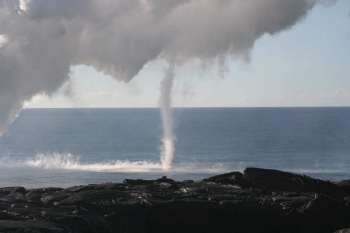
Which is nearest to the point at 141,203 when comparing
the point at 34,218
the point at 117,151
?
the point at 34,218

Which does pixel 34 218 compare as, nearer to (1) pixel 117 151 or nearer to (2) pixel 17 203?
(2) pixel 17 203

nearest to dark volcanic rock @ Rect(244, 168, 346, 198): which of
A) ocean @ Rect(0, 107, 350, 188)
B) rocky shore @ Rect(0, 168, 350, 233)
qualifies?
rocky shore @ Rect(0, 168, 350, 233)

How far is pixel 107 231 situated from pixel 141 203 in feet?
7.27

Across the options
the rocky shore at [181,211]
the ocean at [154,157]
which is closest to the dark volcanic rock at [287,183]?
the rocky shore at [181,211]

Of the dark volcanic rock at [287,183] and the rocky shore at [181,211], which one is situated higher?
the dark volcanic rock at [287,183]

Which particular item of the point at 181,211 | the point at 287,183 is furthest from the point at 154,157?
the point at 181,211

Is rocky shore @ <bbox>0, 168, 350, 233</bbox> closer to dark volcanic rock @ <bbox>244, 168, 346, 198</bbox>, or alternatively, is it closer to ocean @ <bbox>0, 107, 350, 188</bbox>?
dark volcanic rock @ <bbox>244, 168, 346, 198</bbox>

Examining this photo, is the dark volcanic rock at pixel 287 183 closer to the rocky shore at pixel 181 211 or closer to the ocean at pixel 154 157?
the rocky shore at pixel 181 211

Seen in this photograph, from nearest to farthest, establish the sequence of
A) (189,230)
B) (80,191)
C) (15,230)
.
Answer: (15,230)
(189,230)
(80,191)

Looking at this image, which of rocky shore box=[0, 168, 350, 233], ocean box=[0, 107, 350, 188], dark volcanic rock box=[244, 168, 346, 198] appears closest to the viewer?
rocky shore box=[0, 168, 350, 233]

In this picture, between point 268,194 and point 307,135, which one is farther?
point 307,135

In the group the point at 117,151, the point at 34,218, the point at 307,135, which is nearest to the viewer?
the point at 34,218

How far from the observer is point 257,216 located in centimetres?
2570

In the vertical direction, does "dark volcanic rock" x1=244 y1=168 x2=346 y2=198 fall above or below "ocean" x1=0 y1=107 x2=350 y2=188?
below
